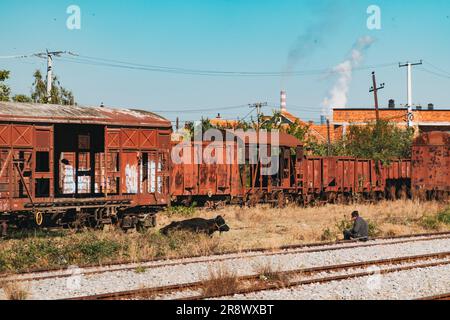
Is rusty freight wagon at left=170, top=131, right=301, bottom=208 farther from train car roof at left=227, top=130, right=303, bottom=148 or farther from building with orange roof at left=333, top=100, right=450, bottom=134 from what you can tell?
building with orange roof at left=333, top=100, right=450, bottom=134

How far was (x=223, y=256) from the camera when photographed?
14.5 metres

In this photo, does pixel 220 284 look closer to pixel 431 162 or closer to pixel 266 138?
pixel 266 138

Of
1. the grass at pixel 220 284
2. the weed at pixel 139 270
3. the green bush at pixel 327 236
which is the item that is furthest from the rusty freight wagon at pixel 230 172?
the grass at pixel 220 284

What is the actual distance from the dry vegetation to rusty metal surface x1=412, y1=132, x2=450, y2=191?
1.84 m

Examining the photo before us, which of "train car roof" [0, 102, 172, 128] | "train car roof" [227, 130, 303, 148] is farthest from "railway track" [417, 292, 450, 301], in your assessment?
"train car roof" [227, 130, 303, 148]

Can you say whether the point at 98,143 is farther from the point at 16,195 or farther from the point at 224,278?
the point at 224,278

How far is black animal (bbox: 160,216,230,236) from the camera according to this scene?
57.8 ft

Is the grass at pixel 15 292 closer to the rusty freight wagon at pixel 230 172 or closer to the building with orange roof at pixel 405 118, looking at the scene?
the rusty freight wagon at pixel 230 172

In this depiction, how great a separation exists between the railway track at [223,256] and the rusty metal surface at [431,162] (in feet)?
38.7

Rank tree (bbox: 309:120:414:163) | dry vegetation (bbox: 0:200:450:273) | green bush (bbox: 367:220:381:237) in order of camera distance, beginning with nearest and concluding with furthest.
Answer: dry vegetation (bbox: 0:200:450:273), green bush (bbox: 367:220:381:237), tree (bbox: 309:120:414:163)

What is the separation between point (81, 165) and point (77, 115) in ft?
10.9

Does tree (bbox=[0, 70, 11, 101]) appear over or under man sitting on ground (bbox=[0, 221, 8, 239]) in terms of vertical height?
over

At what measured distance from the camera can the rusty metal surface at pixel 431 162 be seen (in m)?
30.3

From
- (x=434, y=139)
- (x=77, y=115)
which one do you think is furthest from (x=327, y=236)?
(x=434, y=139)
